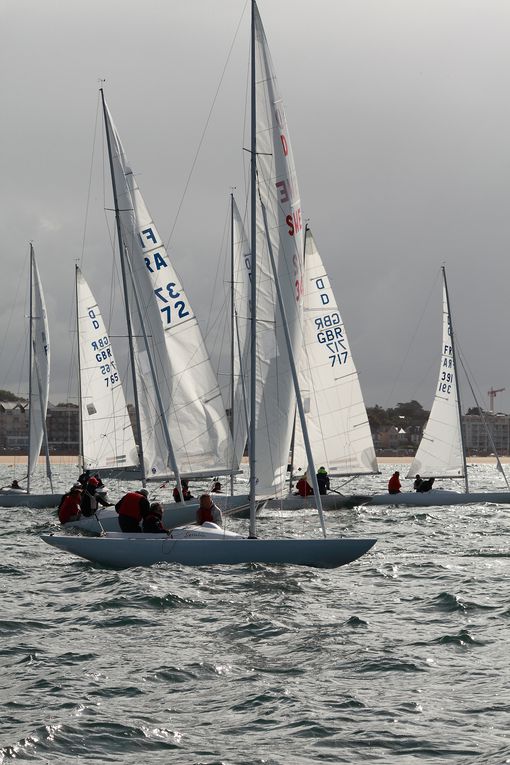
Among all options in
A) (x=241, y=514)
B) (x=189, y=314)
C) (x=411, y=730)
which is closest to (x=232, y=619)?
(x=411, y=730)

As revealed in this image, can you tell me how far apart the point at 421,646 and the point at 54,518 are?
18.4 metres

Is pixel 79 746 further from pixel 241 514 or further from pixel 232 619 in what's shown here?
pixel 241 514

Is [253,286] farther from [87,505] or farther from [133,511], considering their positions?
[87,505]

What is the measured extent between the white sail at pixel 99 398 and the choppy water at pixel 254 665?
16.5 metres

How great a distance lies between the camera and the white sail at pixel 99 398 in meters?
34.2

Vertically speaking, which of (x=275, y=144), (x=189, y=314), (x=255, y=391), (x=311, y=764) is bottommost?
(x=311, y=764)

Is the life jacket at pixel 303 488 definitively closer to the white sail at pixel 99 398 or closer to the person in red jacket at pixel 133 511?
the white sail at pixel 99 398

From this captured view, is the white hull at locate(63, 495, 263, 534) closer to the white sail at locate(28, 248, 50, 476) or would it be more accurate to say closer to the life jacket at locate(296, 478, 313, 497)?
the life jacket at locate(296, 478, 313, 497)

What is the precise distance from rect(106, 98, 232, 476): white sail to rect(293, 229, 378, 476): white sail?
739 centimetres

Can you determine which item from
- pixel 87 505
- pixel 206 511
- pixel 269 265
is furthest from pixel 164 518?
pixel 269 265

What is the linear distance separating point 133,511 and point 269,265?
4243mm

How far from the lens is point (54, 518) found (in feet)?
92.7

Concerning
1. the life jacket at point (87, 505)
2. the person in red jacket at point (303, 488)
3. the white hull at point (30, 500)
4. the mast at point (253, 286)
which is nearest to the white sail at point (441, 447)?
the person in red jacket at point (303, 488)

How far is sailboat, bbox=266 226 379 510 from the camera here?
30.7 m
